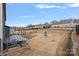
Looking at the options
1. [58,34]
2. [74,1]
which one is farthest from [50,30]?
[74,1]

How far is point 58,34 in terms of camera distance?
3.54m

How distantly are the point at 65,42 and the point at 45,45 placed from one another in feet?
0.63

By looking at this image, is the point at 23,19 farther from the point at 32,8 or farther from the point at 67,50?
the point at 67,50

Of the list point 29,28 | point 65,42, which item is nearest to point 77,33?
point 65,42

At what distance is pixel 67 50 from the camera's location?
3545 mm

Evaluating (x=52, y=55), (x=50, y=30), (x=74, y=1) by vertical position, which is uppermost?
(x=74, y=1)

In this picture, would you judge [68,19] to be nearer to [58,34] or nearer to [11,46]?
[58,34]

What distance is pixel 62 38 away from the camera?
11.6ft

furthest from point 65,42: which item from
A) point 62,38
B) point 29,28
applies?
point 29,28

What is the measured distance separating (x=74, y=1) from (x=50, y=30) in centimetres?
35

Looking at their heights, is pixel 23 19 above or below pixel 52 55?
above

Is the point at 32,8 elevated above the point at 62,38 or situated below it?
above

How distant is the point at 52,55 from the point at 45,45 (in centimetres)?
11

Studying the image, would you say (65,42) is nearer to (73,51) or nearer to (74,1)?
(73,51)
